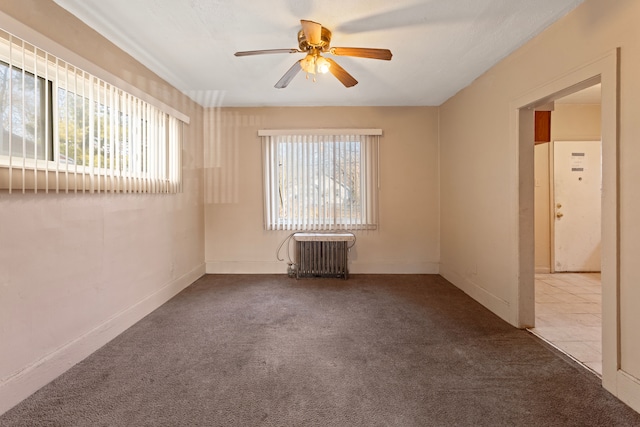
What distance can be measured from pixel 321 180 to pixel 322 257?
114cm

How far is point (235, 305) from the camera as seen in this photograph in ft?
10.8

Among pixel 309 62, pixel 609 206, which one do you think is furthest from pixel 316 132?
pixel 609 206

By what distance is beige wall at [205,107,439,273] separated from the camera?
4.53 metres

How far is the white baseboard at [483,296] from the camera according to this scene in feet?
9.37

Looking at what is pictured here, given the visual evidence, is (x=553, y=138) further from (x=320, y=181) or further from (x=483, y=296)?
(x=320, y=181)

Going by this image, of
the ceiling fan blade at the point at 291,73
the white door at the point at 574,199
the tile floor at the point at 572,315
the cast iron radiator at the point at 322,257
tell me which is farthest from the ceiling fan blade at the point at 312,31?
the white door at the point at 574,199

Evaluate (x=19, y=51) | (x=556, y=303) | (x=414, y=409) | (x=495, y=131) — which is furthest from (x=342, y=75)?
(x=556, y=303)

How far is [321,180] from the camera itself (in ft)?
14.8

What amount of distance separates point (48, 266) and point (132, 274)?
90 centimetres

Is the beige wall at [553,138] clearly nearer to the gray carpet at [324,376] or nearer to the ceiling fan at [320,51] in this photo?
the gray carpet at [324,376]

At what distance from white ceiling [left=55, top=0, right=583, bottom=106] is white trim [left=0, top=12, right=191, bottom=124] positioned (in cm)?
32

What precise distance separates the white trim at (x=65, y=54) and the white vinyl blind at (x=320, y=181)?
6.03 ft

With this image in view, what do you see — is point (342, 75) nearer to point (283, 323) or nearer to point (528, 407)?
point (283, 323)

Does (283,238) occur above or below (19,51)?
below
